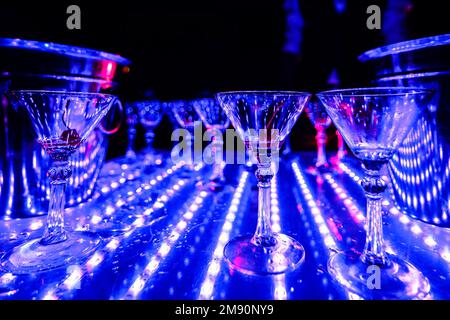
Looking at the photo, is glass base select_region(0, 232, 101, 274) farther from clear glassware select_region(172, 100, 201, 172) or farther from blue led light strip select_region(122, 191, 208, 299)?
clear glassware select_region(172, 100, 201, 172)

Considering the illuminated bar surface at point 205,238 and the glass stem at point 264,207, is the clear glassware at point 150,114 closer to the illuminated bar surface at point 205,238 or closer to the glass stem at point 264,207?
the illuminated bar surface at point 205,238

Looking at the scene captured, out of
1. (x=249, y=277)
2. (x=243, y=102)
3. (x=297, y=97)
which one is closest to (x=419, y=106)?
(x=297, y=97)

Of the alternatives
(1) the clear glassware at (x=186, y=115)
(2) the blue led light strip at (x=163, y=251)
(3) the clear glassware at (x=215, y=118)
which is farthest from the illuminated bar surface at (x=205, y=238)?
(1) the clear glassware at (x=186, y=115)

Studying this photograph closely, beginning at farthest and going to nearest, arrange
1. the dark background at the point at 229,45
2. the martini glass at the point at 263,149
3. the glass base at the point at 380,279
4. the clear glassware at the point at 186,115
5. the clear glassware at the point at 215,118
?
the dark background at the point at 229,45
the clear glassware at the point at 186,115
the clear glassware at the point at 215,118
the martini glass at the point at 263,149
the glass base at the point at 380,279

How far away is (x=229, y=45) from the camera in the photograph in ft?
6.46

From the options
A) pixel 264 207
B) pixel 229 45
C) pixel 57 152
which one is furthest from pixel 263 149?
pixel 229 45

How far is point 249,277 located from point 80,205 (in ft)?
2.13

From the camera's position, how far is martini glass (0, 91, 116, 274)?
0.62 metres

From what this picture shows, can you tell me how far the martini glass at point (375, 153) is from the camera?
1.75 ft

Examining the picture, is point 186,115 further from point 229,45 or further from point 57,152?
point 57,152

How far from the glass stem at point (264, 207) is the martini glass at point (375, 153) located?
0.15 m

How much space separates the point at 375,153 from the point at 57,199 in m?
0.69

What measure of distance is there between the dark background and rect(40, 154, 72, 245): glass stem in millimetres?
1186
